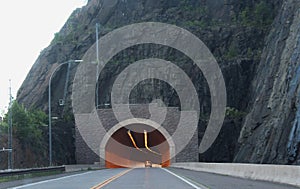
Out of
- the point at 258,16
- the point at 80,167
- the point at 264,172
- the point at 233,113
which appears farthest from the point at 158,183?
the point at 258,16

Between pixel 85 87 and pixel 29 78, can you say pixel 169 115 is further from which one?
pixel 29 78

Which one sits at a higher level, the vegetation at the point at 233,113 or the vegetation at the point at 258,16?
the vegetation at the point at 258,16

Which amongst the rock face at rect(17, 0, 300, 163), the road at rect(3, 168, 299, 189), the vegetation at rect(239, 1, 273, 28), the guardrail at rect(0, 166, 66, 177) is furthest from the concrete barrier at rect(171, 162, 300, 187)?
the vegetation at rect(239, 1, 273, 28)

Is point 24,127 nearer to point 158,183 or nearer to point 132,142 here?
point 158,183

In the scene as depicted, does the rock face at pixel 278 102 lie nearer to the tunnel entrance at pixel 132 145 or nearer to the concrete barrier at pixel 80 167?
the tunnel entrance at pixel 132 145

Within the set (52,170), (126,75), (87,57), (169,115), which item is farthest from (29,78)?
(52,170)

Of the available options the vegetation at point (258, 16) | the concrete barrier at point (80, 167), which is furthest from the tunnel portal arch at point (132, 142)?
the vegetation at point (258, 16)

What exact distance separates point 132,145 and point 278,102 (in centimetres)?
4223

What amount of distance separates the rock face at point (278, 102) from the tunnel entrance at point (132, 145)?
15.4 m

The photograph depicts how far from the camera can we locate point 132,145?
89.4 meters

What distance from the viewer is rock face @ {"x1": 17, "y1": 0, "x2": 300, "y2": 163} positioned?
4944 centimetres

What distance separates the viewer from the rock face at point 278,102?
139 ft

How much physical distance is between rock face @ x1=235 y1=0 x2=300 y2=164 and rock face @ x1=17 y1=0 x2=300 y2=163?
3.5 inches

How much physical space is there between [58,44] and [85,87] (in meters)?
14.1
